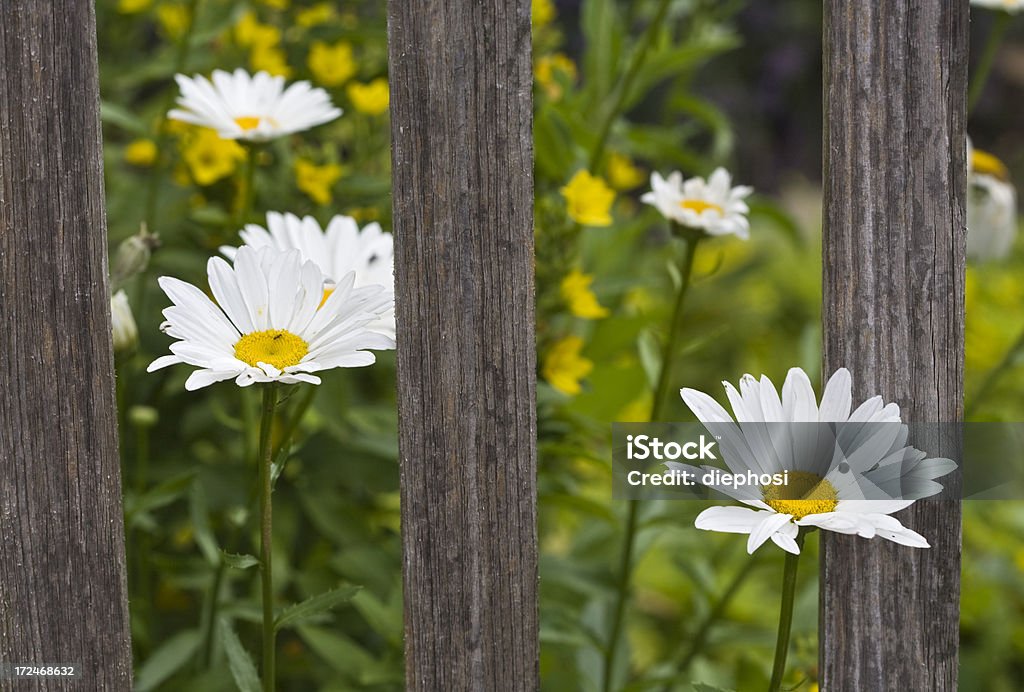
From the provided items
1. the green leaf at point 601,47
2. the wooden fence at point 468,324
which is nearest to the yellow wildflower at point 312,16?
the green leaf at point 601,47

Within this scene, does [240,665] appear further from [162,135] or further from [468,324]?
[162,135]

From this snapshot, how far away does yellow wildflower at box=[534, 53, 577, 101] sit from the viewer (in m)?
1.55

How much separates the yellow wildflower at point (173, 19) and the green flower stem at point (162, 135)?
13 centimetres

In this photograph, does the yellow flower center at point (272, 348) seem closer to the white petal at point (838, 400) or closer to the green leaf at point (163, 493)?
the green leaf at point (163, 493)

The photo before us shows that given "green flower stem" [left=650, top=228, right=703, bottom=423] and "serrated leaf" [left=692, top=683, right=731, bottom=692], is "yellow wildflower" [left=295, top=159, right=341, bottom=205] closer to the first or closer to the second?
"green flower stem" [left=650, top=228, right=703, bottom=423]

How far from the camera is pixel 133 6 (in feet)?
5.50

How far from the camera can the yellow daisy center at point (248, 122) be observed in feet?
3.92

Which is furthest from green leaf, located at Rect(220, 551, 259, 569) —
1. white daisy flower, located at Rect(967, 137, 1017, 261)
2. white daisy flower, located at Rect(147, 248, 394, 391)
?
white daisy flower, located at Rect(967, 137, 1017, 261)

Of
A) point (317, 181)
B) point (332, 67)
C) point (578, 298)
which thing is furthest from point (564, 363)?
point (332, 67)

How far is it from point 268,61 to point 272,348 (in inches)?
36.4

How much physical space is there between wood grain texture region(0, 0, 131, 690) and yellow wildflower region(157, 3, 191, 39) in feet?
2.67

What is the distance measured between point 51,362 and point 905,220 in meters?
0.80

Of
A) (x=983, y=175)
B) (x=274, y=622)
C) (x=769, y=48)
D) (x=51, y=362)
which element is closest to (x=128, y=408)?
(x=51, y=362)

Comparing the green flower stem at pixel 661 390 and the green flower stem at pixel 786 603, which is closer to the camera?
the green flower stem at pixel 786 603
